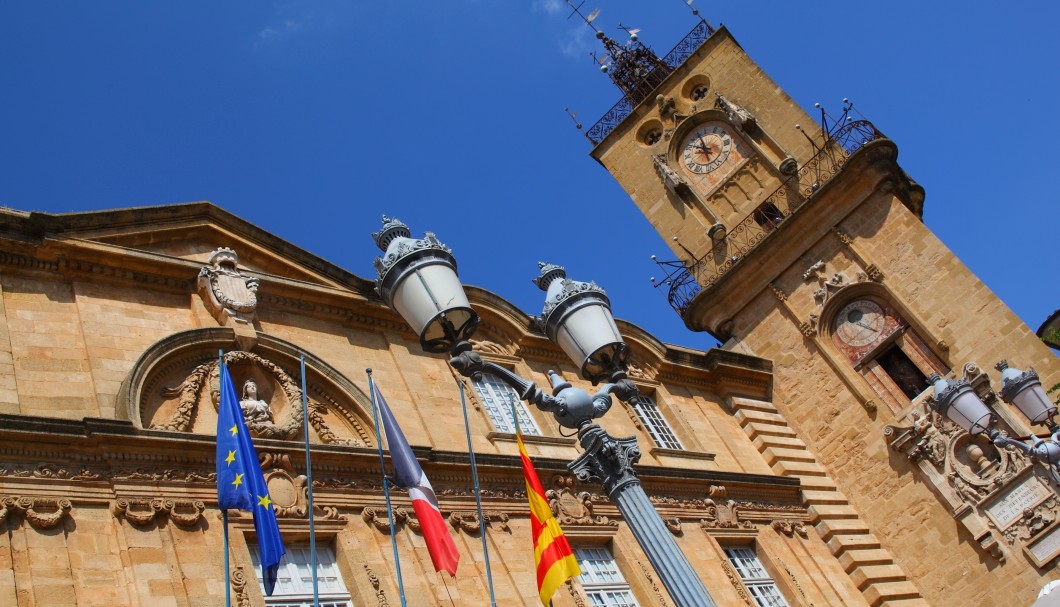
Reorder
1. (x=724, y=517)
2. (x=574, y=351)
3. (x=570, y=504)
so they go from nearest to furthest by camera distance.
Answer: (x=574, y=351) < (x=570, y=504) < (x=724, y=517)

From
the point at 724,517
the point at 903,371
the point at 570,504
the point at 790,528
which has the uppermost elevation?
the point at 903,371

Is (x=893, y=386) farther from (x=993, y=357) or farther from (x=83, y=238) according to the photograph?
(x=83, y=238)

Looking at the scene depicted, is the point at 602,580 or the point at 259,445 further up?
the point at 259,445

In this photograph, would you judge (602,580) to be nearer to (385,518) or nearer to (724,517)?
(385,518)

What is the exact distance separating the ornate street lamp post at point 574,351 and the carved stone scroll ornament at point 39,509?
4.35m

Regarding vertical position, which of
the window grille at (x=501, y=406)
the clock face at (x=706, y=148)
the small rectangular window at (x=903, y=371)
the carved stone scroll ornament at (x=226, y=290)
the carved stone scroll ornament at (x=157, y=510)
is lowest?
the carved stone scroll ornament at (x=157, y=510)

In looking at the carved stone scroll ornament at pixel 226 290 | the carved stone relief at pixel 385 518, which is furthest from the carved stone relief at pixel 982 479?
the carved stone scroll ornament at pixel 226 290

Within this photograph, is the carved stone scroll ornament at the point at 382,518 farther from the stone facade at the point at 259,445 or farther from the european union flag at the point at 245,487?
the european union flag at the point at 245,487

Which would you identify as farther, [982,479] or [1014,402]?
[982,479]

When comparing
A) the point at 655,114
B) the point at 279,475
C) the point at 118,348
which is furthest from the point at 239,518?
the point at 655,114

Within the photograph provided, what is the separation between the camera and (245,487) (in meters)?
10.2

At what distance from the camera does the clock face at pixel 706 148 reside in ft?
83.7

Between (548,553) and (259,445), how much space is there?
14.3 feet

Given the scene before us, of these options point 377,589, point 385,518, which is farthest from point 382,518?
point 377,589
